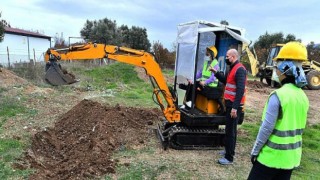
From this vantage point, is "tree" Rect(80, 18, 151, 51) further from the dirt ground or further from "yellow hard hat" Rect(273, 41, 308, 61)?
"yellow hard hat" Rect(273, 41, 308, 61)

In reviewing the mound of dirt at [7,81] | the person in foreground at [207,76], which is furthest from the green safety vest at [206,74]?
the mound of dirt at [7,81]

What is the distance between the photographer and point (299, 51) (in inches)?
119

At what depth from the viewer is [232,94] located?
5727 millimetres

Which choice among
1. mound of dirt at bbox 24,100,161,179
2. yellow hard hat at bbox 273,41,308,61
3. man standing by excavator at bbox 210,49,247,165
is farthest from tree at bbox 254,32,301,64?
yellow hard hat at bbox 273,41,308,61

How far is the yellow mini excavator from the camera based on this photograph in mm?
6398

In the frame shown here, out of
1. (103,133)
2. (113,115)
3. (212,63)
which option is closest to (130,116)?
(113,115)

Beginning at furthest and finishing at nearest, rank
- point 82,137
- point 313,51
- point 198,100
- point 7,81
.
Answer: point 313,51, point 7,81, point 82,137, point 198,100

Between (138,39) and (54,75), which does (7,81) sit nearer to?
(54,75)

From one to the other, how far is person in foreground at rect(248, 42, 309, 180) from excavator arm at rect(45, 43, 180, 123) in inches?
157

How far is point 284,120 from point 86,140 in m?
4.88

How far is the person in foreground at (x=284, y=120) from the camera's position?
2.90 meters

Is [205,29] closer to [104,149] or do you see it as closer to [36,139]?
[104,149]

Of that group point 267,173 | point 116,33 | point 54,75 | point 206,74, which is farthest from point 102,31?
point 267,173

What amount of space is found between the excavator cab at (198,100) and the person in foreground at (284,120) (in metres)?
3.33
